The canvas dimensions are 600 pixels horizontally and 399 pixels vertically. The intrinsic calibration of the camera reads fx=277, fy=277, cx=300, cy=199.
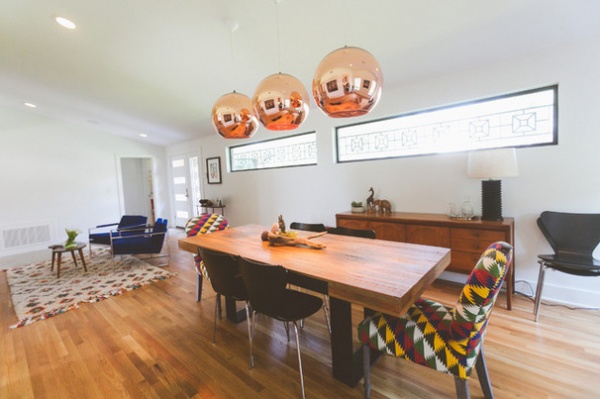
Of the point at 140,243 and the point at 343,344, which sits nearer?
the point at 343,344

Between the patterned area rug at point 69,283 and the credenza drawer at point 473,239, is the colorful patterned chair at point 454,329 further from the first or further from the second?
the patterned area rug at point 69,283

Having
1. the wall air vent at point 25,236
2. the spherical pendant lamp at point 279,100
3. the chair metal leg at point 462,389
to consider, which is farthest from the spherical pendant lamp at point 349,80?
the wall air vent at point 25,236

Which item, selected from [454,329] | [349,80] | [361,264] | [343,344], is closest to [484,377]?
[454,329]

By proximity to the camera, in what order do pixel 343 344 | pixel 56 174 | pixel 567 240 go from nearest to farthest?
pixel 343 344 < pixel 567 240 < pixel 56 174

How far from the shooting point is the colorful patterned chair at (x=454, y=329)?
3.88ft

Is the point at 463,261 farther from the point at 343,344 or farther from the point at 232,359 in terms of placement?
the point at 232,359

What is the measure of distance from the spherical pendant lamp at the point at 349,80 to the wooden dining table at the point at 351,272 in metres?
0.88

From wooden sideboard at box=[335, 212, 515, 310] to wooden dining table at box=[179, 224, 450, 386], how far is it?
1.05 metres

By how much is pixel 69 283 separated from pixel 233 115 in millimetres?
3669

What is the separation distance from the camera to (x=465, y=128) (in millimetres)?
3053

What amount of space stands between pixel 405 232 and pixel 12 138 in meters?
7.67

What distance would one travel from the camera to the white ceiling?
7.09ft

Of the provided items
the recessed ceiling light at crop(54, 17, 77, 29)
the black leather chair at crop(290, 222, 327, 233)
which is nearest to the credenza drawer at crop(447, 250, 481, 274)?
the black leather chair at crop(290, 222, 327, 233)

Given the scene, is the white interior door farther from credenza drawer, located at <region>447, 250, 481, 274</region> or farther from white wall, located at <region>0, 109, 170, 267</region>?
credenza drawer, located at <region>447, 250, 481, 274</region>
